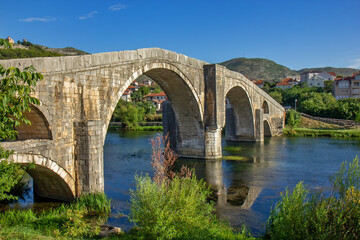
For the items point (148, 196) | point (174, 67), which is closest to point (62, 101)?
point (148, 196)

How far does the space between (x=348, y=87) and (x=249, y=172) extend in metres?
57.4

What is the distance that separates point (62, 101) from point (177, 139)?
11342 mm

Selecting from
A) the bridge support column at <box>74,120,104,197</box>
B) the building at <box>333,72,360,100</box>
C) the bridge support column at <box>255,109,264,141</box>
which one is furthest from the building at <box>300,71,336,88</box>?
the bridge support column at <box>74,120,104,197</box>

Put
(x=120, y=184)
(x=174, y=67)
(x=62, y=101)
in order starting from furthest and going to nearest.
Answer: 1. (x=174, y=67)
2. (x=120, y=184)
3. (x=62, y=101)

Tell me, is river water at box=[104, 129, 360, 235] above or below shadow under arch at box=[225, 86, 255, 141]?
below

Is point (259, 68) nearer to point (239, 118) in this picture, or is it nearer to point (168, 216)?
point (239, 118)

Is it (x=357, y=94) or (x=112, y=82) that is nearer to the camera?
(x=112, y=82)

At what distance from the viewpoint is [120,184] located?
1336cm

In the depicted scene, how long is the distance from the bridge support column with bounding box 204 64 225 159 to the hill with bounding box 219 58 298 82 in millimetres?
115439

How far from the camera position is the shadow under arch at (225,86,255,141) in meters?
27.0

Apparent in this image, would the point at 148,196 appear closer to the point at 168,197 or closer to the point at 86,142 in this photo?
the point at 168,197

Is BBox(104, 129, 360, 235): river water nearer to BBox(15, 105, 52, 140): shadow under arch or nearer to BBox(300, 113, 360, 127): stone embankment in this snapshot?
BBox(15, 105, 52, 140): shadow under arch

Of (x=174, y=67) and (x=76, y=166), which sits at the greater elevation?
(x=174, y=67)

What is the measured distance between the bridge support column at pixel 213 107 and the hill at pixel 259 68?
4545 inches
